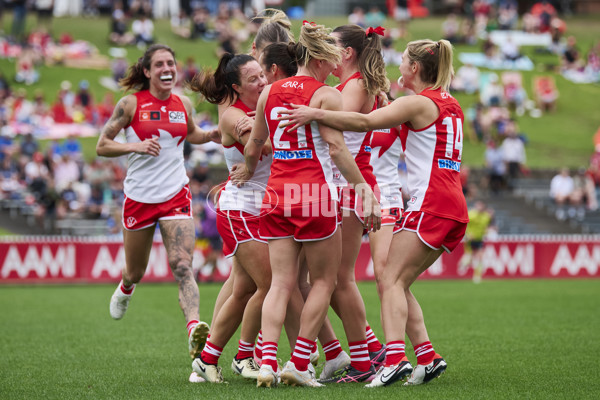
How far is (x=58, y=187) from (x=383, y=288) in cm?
1677

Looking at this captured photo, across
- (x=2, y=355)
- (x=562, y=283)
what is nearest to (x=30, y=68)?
(x=562, y=283)

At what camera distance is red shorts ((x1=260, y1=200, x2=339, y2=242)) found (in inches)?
239

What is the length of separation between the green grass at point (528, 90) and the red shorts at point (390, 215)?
17543 millimetres

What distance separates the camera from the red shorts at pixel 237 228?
6.59 m

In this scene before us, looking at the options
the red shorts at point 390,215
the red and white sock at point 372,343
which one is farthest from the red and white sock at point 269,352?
the red shorts at point 390,215

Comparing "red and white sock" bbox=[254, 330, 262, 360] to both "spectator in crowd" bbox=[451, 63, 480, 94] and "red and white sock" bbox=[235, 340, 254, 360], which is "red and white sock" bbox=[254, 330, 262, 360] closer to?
"red and white sock" bbox=[235, 340, 254, 360]

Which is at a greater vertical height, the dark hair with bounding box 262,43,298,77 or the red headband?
the red headband

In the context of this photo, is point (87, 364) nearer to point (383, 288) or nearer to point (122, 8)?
point (383, 288)

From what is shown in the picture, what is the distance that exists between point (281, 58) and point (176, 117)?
1.65 m

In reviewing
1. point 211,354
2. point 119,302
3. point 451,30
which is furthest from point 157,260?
point 451,30

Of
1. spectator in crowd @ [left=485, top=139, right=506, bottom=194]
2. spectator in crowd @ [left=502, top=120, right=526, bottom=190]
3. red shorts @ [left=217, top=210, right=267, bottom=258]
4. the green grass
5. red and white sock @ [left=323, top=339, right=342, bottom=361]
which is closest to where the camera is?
red shorts @ [left=217, top=210, right=267, bottom=258]

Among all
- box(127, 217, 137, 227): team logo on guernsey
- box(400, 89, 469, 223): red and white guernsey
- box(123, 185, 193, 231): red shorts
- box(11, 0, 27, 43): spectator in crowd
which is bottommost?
box(127, 217, 137, 227): team logo on guernsey

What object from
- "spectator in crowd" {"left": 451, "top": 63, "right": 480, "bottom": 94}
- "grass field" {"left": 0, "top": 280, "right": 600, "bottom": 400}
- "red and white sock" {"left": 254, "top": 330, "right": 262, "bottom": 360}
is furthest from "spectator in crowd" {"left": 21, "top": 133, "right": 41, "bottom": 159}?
"spectator in crowd" {"left": 451, "top": 63, "right": 480, "bottom": 94}

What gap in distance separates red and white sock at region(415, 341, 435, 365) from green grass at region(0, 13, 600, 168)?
743 inches
